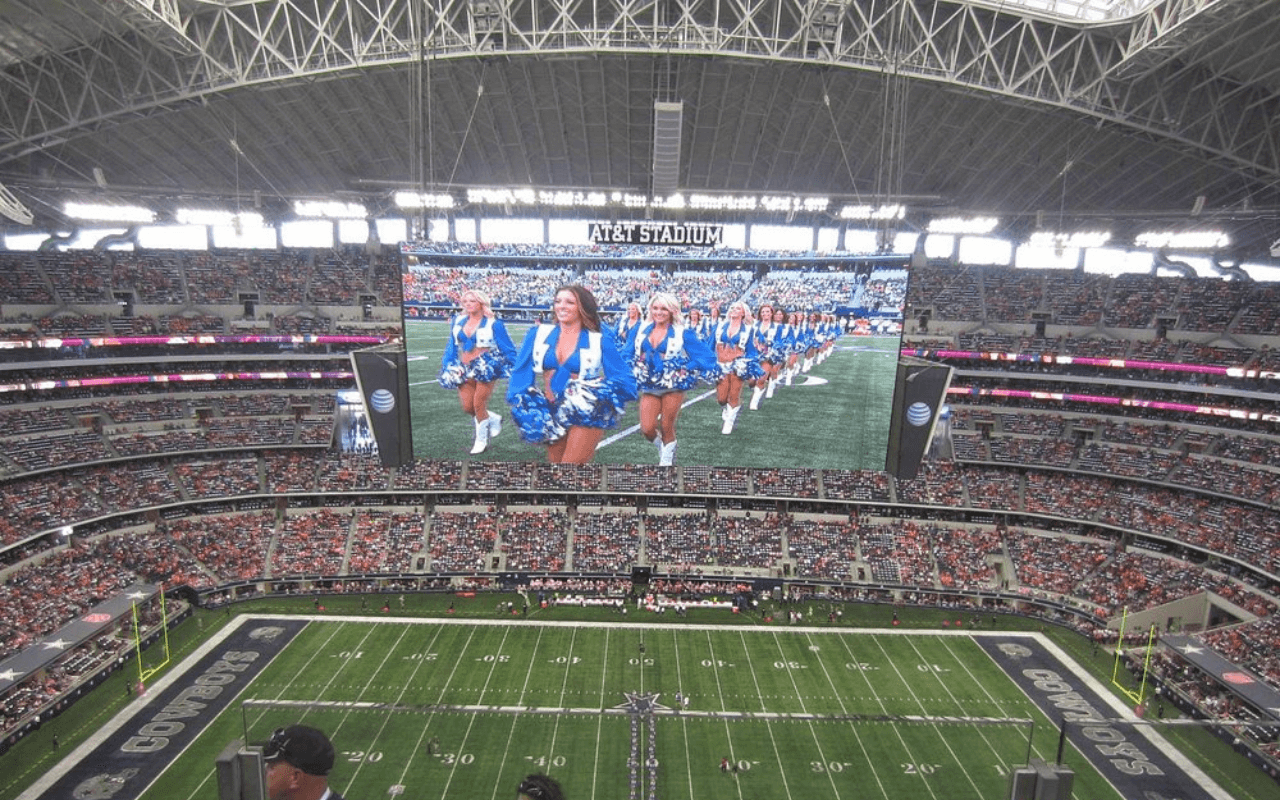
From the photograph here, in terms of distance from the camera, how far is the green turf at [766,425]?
103 feet

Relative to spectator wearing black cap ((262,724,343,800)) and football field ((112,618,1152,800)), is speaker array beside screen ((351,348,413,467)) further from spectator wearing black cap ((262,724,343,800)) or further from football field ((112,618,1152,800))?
spectator wearing black cap ((262,724,343,800))

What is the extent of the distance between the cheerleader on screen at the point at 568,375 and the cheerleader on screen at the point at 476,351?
112 centimetres

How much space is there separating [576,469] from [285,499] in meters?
16.1

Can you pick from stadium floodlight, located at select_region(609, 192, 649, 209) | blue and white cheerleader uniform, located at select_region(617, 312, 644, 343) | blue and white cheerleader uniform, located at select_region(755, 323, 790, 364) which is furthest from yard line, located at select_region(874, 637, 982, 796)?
stadium floodlight, located at select_region(609, 192, 649, 209)

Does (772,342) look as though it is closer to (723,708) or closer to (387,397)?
(723,708)

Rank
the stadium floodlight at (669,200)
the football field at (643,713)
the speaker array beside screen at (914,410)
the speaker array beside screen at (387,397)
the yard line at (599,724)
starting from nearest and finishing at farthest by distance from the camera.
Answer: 1. the football field at (643,713)
2. the yard line at (599,724)
3. the speaker array beside screen at (914,410)
4. the speaker array beside screen at (387,397)
5. the stadium floodlight at (669,200)

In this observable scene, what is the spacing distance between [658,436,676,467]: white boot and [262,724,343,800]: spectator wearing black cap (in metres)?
26.1

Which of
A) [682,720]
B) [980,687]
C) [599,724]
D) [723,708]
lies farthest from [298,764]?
[980,687]

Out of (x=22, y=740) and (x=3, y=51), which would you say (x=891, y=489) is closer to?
(x=22, y=740)

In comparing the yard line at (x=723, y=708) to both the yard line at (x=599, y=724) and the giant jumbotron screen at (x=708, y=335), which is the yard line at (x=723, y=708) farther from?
the giant jumbotron screen at (x=708, y=335)

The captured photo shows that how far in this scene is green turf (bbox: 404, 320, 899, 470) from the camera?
31.5 meters

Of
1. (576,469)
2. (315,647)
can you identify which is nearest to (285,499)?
(315,647)

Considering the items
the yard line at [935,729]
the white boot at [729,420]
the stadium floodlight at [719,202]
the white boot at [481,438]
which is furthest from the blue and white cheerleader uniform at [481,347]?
the yard line at [935,729]

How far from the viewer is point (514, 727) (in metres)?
25.1
